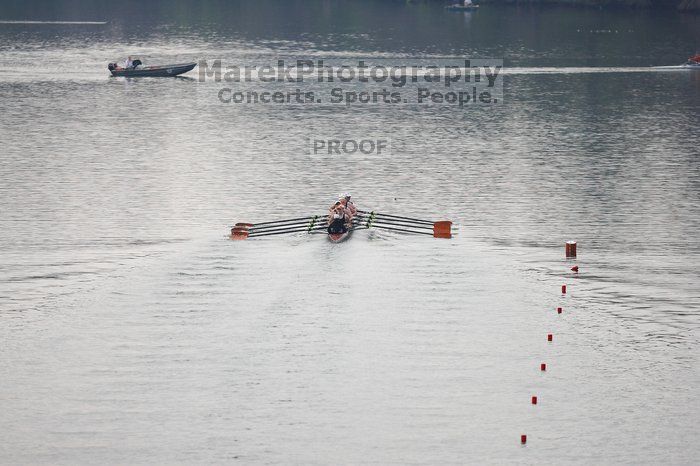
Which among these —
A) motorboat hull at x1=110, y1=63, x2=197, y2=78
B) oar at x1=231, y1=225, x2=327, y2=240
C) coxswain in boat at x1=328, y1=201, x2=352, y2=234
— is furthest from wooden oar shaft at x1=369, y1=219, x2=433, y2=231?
motorboat hull at x1=110, y1=63, x2=197, y2=78

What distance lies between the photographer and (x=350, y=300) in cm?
5453

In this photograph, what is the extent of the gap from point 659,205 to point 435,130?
3731 cm

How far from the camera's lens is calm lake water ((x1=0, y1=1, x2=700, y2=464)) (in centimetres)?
4122

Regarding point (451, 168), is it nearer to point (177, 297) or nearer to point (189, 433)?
point (177, 297)

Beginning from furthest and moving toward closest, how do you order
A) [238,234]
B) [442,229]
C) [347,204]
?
1. [442,229]
2. [238,234]
3. [347,204]

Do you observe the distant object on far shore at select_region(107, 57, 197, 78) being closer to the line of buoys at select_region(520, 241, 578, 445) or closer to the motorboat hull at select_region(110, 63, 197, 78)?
the motorboat hull at select_region(110, 63, 197, 78)

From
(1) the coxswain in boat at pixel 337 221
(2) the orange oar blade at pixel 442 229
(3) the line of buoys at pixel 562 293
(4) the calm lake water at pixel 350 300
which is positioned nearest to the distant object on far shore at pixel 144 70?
(4) the calm lake water at pixel 350 300

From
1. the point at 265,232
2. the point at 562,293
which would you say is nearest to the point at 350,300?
the point at 562,293

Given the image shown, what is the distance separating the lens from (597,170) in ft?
303

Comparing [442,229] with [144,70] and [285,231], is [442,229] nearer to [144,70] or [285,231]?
[285,231]

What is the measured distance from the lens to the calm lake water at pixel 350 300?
135 feet

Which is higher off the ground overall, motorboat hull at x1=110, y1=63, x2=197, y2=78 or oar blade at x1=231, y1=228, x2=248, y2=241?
motorboat hull at x1=110, y1=63, x2=197, y2=78

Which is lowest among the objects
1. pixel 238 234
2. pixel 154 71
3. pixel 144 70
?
pixel 238 234

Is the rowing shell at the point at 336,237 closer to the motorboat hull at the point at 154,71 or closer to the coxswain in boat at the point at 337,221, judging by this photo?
the coxswain in boat at the point at 337,221
